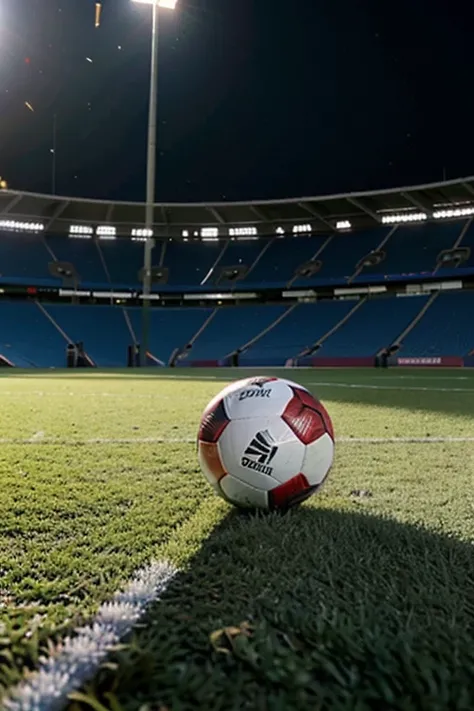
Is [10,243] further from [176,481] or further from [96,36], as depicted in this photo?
[176,481]

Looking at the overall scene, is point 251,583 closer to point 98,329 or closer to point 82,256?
point 98,329

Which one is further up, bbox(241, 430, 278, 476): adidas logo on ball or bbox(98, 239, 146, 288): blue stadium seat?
bbox(98, 239, 146, 288): blue stadium seat

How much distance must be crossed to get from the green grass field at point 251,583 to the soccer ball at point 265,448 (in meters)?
0.09

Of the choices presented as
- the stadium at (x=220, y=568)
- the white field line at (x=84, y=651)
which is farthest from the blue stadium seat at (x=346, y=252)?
the white field line at (x=84, y=651)

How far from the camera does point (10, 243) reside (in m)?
29.0

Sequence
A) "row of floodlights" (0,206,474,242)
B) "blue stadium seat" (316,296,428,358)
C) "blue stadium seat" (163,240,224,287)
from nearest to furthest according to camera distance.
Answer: "blue stadium seat" (316,296,428,358), "row of floodlights" (0,206,474,242), "blue stadium seat" (163,240,224,287)

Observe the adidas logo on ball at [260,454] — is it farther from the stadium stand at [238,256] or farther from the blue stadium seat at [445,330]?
the stadium stand at [238,256]

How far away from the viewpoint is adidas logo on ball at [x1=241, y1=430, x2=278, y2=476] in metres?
1.58

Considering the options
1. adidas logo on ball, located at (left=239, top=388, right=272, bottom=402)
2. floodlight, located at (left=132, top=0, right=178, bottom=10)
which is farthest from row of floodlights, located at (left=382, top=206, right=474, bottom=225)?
adidas logo on ball, located at (left=239, top=388, right=272, bottom=402)

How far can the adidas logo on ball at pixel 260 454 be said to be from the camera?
5.17 feet

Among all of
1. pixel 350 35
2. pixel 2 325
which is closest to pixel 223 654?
pixel 350 35

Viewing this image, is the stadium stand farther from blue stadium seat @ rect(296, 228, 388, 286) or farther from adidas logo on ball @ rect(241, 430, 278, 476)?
adidas logo on ball @ rect(241, 430, 278, 476)

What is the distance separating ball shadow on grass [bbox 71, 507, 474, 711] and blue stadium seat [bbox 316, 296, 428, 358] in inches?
894

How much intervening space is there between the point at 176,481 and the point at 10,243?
31.1 meters
